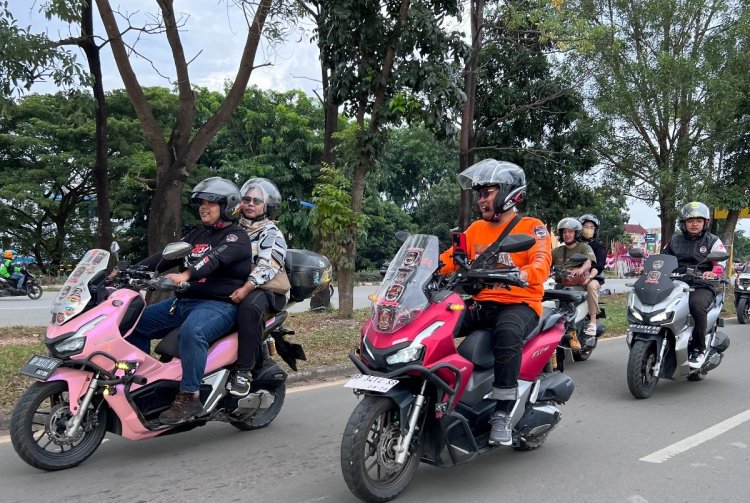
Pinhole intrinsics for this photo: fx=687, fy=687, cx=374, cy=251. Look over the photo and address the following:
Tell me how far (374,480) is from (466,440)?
589 millimetres

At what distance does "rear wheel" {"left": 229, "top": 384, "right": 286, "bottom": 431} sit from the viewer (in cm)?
538

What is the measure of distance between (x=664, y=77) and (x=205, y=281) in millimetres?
13867

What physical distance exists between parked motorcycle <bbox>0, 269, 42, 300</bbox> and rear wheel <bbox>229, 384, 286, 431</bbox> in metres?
15.7

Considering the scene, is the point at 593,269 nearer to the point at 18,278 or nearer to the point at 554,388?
the point at 554,388

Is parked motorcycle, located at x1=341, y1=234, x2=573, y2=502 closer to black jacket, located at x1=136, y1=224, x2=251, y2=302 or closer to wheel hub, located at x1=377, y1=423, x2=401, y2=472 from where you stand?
wheel hub, located at x1=377, y1=423, x2=401, y2=472

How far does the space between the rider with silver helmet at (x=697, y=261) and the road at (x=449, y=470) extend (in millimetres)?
A: 922

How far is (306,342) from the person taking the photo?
895cm

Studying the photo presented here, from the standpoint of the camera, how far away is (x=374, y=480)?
3691mm

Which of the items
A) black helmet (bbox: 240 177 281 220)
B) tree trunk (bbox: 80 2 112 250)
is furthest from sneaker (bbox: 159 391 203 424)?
tree trunk (bbox: 80 2 112 250)

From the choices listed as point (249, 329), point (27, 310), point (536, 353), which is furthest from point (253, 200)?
point (27, 310)

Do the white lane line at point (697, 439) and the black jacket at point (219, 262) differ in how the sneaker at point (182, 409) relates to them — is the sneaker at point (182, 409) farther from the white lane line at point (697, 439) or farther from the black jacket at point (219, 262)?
the white lane line at point (697, 439)

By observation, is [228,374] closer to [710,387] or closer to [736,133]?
[710,387]

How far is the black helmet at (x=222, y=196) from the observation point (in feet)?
16.1

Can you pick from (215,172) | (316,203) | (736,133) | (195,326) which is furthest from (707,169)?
(215,172)
